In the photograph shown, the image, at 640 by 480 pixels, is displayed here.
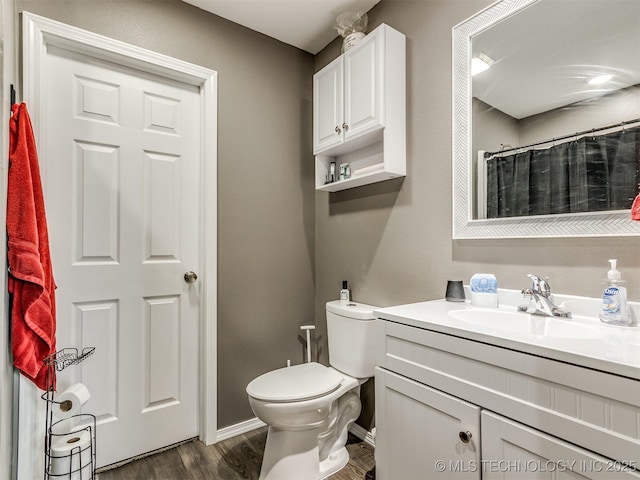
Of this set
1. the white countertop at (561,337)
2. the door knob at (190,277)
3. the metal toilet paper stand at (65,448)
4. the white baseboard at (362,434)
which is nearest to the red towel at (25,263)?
the metal toilet paper stand at (65,448)

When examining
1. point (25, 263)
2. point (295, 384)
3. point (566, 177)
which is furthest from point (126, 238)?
point (566, 177)

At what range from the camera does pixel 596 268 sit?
42.6 inches

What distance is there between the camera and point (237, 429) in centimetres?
198

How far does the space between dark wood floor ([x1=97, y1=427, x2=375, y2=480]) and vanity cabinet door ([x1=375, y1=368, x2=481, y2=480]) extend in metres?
0.62

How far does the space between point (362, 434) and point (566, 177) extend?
1645 mm

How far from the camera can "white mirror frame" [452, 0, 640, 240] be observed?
1.18m

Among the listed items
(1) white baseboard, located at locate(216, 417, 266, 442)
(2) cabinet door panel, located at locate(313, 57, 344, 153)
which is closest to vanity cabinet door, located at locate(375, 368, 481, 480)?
(1) white baseboard, located at locate(216, 417, 266, 442)

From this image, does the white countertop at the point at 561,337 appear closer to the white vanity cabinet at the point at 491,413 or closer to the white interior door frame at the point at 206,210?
the white vanity cabinet at the point at 491,413

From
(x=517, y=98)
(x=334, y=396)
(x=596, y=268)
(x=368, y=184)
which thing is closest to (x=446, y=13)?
(x=517, y=98)

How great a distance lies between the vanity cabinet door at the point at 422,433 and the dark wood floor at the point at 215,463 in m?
0.62

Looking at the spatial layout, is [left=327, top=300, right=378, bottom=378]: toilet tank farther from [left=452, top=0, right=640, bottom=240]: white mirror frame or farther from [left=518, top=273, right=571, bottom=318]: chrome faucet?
[left=518, top=273, right=571, bottom=318]: chrome faucet

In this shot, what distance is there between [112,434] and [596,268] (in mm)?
2182

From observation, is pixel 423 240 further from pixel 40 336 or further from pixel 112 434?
pixel 112 434

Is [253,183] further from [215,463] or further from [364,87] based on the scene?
[215,463]
